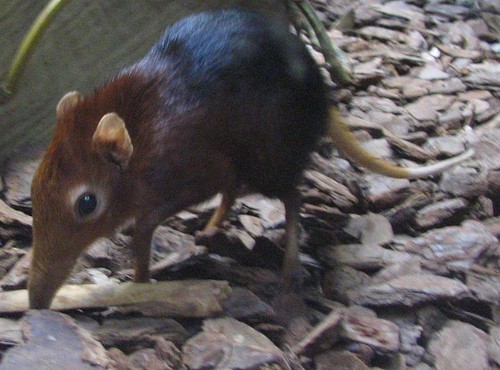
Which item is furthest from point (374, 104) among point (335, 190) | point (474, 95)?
point (335, 190)

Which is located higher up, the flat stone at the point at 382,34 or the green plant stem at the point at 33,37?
the green plant stem at the point at 33,37

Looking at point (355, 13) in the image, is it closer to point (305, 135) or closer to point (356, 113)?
point (356, 113)

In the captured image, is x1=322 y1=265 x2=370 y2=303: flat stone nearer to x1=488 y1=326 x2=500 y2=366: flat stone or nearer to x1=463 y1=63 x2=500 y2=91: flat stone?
x1=488 y1=326 x2=500 y2=366: flat stone

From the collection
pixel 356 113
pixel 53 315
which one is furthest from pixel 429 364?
pixel 356 113

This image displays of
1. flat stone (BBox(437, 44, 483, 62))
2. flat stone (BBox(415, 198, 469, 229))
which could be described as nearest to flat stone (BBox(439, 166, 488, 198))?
flat stone (BBox(415, 198, 469, 229))

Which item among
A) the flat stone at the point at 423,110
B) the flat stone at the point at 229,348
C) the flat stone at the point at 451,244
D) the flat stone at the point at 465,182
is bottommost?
the flat stone at the point at 465,182

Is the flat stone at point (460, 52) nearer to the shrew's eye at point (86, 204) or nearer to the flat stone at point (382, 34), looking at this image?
the flat stone at point (382, 34)

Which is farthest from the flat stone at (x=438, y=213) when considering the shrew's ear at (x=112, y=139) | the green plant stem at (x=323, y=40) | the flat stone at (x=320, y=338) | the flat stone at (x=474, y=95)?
the shrew's ear at (x=112, y=139)
